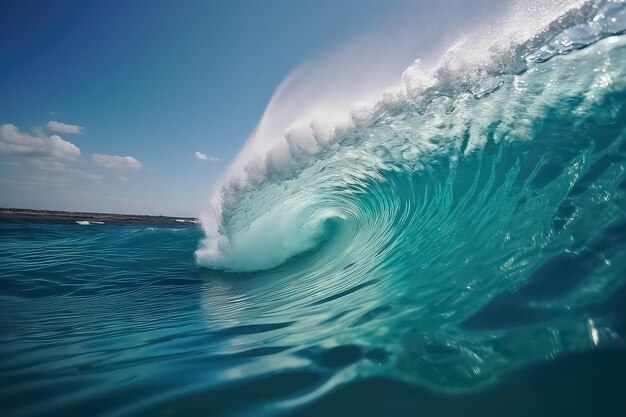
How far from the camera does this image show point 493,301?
2391mm

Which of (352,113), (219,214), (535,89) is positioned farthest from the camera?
(219,214)

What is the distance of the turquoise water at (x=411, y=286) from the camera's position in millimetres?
1579

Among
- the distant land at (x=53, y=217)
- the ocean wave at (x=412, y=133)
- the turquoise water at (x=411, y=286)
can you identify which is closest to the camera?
the turquoise water at (x=411, y=286)

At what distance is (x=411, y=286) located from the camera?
11.1 ft

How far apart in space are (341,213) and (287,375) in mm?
8937

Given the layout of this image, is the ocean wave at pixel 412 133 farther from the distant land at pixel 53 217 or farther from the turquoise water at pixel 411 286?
the distant land at pixel 53 217

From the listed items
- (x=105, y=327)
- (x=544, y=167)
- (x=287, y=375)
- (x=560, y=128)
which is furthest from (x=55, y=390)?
(x=560, y=128)

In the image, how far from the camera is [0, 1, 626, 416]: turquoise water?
158 cm

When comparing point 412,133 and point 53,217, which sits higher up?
point 53,217

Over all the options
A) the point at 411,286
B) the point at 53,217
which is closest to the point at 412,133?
the point at 411,286

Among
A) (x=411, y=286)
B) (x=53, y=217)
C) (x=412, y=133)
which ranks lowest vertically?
(x=411, y=286)

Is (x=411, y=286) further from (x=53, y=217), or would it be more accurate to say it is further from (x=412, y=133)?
(x=53, y=217)

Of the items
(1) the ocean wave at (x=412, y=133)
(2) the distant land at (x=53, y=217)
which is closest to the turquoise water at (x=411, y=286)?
(1) the ocean wave at (x=412, y=133)

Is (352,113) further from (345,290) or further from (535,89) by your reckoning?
(345,290)
